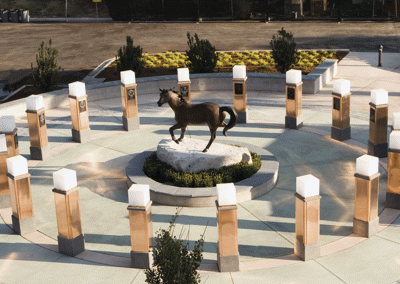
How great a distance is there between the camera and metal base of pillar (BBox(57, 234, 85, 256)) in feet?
32.6

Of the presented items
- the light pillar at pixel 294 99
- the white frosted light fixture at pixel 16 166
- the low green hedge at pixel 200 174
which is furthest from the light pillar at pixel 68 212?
the light pillar at pixel 294 99

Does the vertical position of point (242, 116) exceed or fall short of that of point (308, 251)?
it exceeds it

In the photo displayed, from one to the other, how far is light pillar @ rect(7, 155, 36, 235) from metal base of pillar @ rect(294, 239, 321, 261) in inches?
188

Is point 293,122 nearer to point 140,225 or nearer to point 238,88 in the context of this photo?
point 238,88

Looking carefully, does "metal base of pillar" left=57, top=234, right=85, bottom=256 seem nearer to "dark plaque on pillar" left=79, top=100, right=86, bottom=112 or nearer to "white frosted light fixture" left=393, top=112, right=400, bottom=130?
"dark plaque on pillar" left=79, top=100, right=86, bottom=112

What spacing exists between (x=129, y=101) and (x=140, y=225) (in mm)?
7229

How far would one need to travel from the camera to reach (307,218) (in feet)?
30.5

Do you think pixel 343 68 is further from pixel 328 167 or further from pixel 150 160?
pixel 150 160

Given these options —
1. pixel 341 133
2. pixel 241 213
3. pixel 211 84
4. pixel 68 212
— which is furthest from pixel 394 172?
pixel 211 84

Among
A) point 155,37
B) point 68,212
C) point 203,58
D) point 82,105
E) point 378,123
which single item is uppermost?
point 155,37

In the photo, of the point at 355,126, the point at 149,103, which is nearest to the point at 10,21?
the point at 149,103

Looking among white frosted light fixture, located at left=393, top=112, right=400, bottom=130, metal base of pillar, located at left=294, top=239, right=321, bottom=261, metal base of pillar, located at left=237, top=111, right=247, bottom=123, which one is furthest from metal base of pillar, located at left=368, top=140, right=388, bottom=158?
metal base of pillar, located at left=294, top=239, right=321, bottom=261

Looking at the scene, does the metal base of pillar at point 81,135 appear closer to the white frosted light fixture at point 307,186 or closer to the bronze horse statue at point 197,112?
the bronze horse statue at point 197,112

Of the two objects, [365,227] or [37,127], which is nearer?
[365,227]
